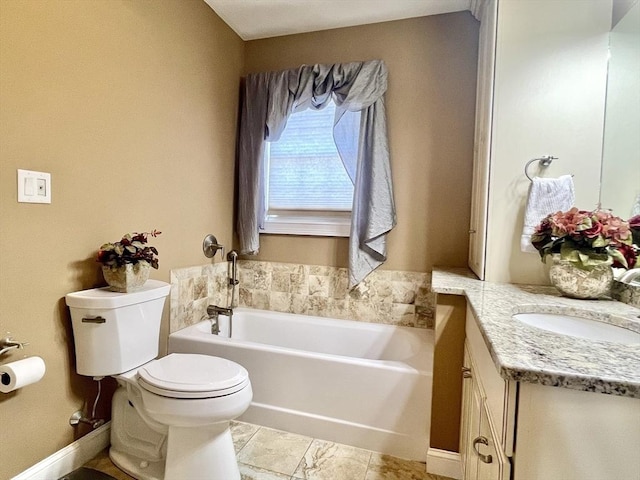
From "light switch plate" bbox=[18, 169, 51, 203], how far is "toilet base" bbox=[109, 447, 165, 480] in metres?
1.18

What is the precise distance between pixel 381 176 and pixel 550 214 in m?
1.00

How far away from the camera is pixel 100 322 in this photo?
140cm

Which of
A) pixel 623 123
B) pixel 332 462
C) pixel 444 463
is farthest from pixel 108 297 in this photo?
pixel 623 123

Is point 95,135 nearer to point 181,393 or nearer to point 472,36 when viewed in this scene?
point 181,393

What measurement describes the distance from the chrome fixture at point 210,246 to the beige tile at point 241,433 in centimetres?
108

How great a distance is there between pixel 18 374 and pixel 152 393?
439 millimetres

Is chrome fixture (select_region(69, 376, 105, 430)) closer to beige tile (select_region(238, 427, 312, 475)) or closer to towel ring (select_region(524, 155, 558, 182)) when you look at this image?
beige tile (select_region(238, 427, 312, 475))

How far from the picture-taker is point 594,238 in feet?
4.15

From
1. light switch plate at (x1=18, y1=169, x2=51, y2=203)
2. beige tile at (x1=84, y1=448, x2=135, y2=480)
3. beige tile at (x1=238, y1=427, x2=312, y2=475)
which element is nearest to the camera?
light switch plate at (x1=18, y1=169, x2=51, y2=203)

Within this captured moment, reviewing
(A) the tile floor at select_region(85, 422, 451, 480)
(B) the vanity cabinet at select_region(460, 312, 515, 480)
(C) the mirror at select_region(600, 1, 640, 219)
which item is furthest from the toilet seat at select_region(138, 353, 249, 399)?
(C) the mirror at select_region(600, 1, 640, 219)

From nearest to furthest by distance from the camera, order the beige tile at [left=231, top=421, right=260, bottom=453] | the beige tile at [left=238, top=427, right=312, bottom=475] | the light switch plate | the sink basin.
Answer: the sink basin < the light switch plate < the beige tile at [left=238, top=427, right=312, bottom=475] < the beige tile at [left=231, top=421, right=260, bottom=453]

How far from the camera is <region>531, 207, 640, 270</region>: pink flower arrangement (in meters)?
1.24

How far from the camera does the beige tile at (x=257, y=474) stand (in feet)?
4.93

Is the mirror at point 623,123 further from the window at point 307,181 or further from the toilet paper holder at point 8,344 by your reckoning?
the toilet paper holder at point 8,344
